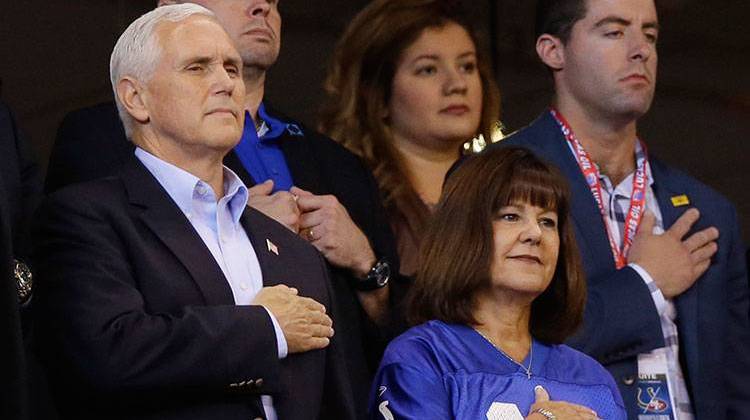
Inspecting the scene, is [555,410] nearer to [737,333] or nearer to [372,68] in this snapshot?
[737,333]

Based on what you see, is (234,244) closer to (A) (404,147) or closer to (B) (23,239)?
(B) (23,239)

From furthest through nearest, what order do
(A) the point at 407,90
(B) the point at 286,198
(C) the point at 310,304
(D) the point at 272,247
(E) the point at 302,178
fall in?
(A) the point at 407,90 → (E) the point at 302,178 → (B) the point at 286,198 → (D) the point at 272,247 → (C) the point at 310,304

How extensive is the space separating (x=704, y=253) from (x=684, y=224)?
88 mm

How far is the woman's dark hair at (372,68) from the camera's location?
15.7 ft

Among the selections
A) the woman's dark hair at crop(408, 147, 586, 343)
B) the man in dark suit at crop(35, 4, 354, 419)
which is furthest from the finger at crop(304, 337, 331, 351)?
the woman's dark hair at crop(408, 147, 586, 343)

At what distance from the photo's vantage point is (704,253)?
14.5ft

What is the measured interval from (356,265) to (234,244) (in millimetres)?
663

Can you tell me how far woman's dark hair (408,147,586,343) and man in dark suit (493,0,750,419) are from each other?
336mm

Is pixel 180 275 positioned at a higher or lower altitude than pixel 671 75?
lower

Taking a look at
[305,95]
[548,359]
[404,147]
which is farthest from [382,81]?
[548,359]

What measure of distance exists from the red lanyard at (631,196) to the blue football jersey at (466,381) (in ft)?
2.19

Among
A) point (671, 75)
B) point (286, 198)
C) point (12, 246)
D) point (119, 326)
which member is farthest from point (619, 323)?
point (671, 75)

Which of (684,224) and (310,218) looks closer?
(310,218)

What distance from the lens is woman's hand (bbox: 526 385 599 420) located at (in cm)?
350
